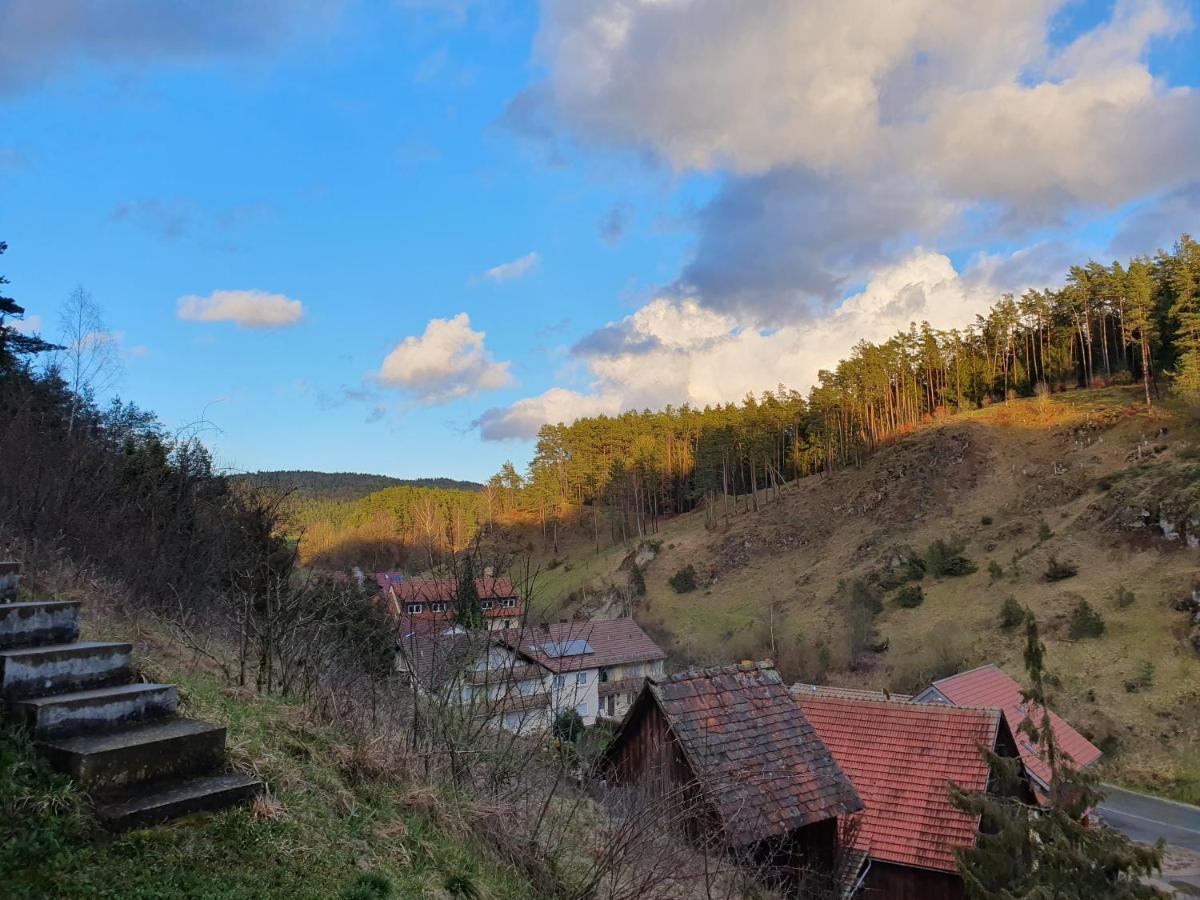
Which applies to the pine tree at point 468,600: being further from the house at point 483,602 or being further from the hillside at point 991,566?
the hillside at point 991,566

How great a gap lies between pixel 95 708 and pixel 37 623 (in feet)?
3.30

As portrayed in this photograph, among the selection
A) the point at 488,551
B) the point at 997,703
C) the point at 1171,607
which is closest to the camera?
the point at 488,551

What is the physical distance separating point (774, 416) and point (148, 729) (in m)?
72.8

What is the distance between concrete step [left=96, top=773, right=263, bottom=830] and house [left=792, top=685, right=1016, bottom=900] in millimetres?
10343

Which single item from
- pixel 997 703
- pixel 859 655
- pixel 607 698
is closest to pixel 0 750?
pixel 997 703

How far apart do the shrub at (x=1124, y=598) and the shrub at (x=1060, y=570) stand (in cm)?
372

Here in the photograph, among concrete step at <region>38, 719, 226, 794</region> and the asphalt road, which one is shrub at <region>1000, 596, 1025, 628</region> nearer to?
the asphalt road

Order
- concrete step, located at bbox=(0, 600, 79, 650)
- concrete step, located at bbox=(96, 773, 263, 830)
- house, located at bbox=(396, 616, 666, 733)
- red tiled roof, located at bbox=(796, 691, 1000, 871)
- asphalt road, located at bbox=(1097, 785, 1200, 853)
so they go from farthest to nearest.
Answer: asphalt road, located at bbox=(1097, 785, 1200, 853)
red tiled roof, located at bbox=(796, 691, 1000, 871)
house, located at bbox=(396, 616, 666, 733)
concrete step, located at bbox=(0, 600, 79, 650)
concrete step, located at bbox=(96, 773, 263, 830)

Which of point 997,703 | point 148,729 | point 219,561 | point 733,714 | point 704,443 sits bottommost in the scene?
point 997,703

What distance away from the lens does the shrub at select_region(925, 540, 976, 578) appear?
44.4 meters

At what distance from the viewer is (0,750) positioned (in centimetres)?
404

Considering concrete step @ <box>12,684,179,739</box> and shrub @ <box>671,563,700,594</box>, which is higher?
concrete step @ <box>12,684,179,739</box>

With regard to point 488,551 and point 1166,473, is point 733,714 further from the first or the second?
point 1166,473

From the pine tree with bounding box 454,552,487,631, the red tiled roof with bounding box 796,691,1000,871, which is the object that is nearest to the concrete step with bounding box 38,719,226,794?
the pine tree with bounding box 454,552,487,631
